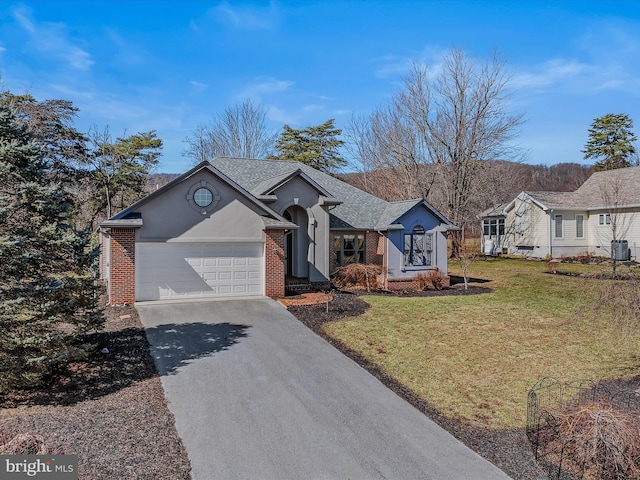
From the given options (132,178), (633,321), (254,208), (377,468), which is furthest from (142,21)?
(132,178)

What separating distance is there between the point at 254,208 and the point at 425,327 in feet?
25.1

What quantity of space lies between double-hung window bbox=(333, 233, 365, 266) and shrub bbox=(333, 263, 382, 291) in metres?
0.66

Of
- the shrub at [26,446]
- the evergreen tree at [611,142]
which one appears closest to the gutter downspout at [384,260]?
the shrub at [26,446]

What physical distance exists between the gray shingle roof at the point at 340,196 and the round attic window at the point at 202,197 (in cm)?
336

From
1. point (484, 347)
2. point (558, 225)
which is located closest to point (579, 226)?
point (558, 225)

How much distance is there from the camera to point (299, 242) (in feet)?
62.3

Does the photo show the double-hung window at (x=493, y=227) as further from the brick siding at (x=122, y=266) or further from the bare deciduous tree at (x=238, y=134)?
the brick siding at (x=122, y=266)

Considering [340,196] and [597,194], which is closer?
[340,196]

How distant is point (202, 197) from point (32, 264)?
26.7ft

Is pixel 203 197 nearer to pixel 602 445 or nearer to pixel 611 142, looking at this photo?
pixel 602 445

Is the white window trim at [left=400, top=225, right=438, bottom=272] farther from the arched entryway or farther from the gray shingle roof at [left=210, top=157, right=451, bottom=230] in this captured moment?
the arched entryway

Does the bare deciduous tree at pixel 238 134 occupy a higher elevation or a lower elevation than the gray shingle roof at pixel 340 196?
higher

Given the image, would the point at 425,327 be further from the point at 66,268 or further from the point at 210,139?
the point at 210,139

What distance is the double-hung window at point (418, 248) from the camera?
2025 cm
